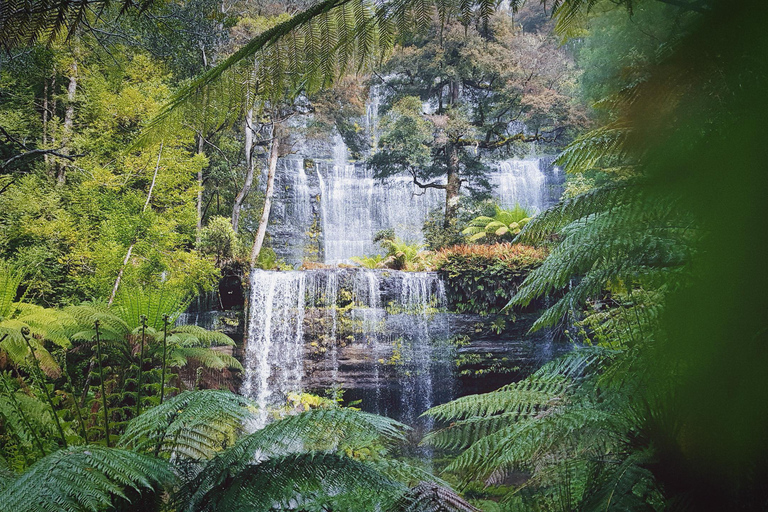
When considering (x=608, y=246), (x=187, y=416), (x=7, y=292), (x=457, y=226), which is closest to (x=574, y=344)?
(x=608, y=246)

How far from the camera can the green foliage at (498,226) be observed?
26.4ft

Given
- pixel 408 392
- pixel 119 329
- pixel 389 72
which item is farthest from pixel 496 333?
pixel 389 72

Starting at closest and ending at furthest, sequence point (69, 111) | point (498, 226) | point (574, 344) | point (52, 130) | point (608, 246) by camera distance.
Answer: point (608, 246)
point (574, 344)
point (52, 130)
point (69, 111)
point (498, 226)

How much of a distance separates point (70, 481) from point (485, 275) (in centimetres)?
647

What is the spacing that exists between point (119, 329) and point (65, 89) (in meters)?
6.14

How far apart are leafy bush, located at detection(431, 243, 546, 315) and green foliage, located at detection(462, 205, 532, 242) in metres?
0.98

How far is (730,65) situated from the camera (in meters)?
0.56

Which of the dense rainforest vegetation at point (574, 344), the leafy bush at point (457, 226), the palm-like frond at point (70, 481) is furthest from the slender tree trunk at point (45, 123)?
the palm-like frond at point (70, 481)

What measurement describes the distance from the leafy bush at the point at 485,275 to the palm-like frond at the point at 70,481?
627 cm

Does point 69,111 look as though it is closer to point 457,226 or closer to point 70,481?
point 457,226

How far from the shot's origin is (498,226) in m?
8.12

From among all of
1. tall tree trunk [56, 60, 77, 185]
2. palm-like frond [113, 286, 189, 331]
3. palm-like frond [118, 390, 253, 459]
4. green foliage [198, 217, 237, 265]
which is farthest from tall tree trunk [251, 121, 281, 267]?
palm-like frond [118, 390, 253, 459]

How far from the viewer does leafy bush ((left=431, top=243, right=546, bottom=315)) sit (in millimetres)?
6801

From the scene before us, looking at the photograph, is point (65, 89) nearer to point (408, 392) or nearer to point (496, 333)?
point (408, 392)
